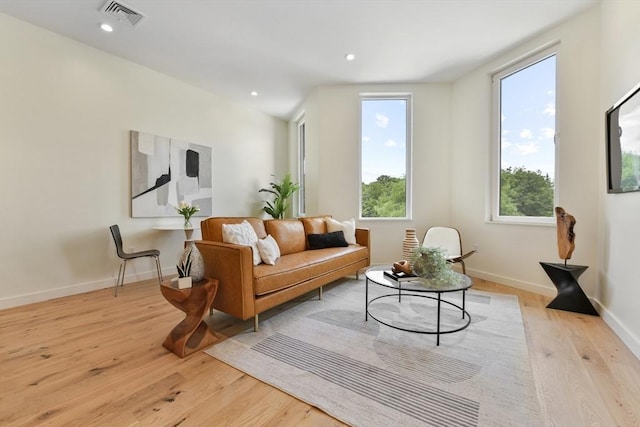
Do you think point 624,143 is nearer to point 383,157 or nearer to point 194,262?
point 383,157

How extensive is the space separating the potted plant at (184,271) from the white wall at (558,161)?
3.69 meters

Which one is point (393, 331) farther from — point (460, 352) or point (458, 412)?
point (458, 412)

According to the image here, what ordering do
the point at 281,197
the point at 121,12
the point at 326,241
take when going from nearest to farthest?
1. the point at 121,12
2. the point at 326,241
3. the point at 281,197

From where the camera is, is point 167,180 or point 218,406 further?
point 167,180

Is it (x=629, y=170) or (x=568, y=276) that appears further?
(x=568, y=276)

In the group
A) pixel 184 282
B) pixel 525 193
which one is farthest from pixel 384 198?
pixel 184 282

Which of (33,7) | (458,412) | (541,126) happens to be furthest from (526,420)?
(33,7)

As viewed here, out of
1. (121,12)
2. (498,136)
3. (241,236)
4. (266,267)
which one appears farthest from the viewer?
(498,136)

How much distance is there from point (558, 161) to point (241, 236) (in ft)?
11.4

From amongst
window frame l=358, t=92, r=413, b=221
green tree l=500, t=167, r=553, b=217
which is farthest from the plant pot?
green tree l=500, t=167, r=553, b=217

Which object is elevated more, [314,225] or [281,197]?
[281,197]

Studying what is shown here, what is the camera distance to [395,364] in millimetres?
1763

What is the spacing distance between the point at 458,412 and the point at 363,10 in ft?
10.7

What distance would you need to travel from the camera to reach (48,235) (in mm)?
2977
